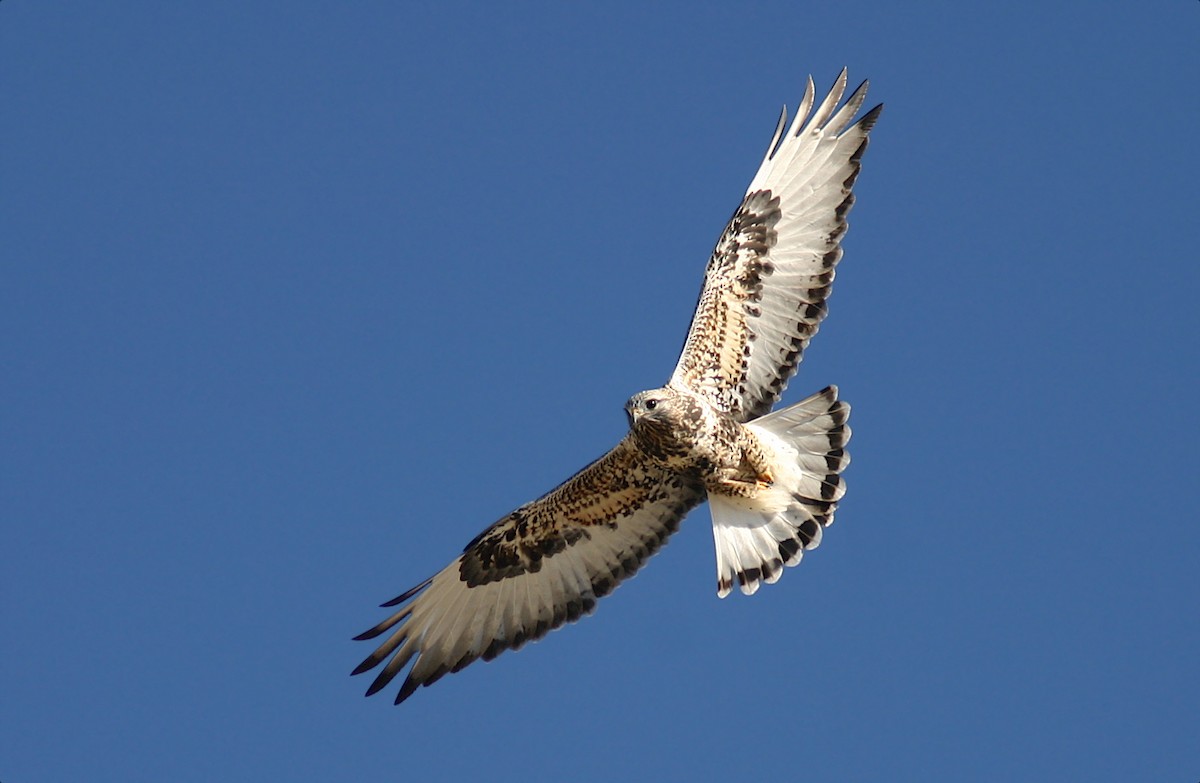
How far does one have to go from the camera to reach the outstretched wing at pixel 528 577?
915cm

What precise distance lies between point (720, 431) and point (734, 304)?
0.94m

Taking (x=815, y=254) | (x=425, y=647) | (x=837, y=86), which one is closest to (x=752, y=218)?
(x=815, y=254)

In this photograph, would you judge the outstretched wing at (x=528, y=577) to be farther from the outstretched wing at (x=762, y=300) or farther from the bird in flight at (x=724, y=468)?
the outstretched wing at (x=762, y=300)

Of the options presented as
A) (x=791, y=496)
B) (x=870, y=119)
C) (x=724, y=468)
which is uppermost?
(x=870, y=119)

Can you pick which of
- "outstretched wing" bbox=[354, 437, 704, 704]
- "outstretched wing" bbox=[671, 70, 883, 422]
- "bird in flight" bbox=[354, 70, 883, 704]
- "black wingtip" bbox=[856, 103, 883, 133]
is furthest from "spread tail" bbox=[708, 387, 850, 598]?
"black wingtip" bbox=[856, 103, 883, 133]

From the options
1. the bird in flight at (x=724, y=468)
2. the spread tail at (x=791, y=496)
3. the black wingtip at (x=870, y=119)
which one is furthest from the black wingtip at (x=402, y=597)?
the black wingtip at (x=870, y=119)

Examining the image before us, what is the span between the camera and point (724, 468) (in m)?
8.67

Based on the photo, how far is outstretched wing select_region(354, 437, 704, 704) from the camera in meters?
9.15

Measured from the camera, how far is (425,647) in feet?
30.3

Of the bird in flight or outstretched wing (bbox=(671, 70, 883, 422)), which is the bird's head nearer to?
the bird in flight

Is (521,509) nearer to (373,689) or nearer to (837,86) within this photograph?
(373,689)

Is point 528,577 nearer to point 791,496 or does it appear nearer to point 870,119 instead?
point 791,496

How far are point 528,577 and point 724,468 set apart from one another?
1.59 metres

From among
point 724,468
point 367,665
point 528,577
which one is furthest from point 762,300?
point 367,665
